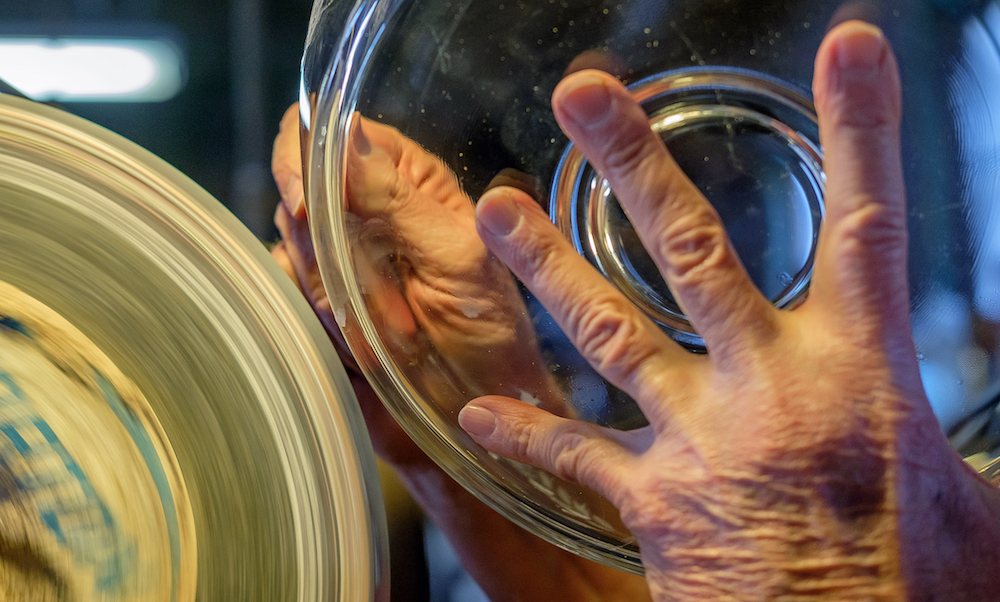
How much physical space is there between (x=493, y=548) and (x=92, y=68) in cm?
55

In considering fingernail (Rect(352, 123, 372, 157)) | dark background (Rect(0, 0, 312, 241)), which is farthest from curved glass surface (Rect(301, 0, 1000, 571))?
dark background (Rect(0, 0, 312, 241))

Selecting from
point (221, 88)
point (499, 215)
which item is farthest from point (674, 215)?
point (221, 88)

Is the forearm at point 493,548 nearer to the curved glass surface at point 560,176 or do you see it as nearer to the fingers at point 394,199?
the curved glass surface at point 560,176

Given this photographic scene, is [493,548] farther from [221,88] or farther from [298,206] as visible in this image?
[221,88]

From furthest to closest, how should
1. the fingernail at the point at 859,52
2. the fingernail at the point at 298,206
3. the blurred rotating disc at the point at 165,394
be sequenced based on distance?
the fingernail at the point at 298,206, the blurred rotating disc at the point at 165,394, the fingernail at the point at 859,52

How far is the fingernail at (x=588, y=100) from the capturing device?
37cm

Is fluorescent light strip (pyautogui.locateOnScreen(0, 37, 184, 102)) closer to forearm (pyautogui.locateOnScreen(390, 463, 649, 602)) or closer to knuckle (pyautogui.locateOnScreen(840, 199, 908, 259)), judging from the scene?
forearm (pyautogui.locateOnScreen(390, 463, 649, 602))

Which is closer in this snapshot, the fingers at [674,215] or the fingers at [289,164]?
the fingers at [674,215]

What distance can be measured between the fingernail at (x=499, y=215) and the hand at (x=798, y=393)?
59mm

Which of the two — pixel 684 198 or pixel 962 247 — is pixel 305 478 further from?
pixel 962 247

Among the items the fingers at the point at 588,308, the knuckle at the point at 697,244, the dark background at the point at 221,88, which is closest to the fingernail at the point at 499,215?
the fingers at the point at 588,308

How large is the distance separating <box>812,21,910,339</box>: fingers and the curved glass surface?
0.16 meters

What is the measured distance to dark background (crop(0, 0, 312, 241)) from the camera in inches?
23.6

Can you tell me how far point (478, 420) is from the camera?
49cm
